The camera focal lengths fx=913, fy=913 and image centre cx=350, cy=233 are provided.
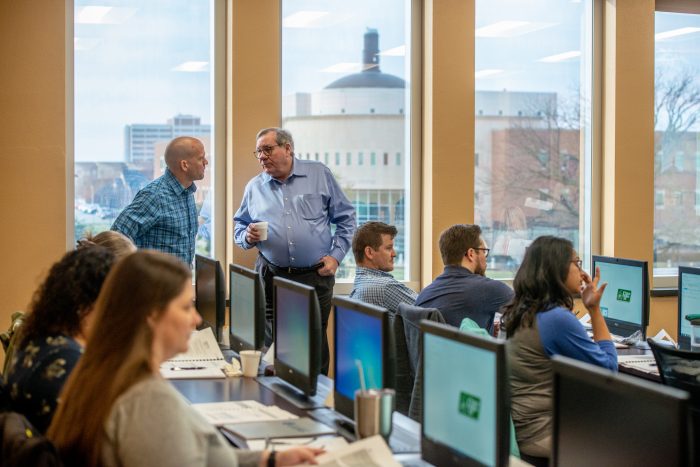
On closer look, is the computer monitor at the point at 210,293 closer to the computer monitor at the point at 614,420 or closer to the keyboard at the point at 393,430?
the keyboard at the point at 393,430

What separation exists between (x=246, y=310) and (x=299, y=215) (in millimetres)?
1584

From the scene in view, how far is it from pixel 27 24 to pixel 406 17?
2.44 meters

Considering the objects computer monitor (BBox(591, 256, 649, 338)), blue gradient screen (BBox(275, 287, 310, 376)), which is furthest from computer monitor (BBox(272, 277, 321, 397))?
computer monitor (BBox(591, 256, 649, 338))

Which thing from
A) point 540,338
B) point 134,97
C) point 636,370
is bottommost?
point 636,370

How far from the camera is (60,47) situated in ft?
17.4

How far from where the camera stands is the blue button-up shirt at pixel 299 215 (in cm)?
536

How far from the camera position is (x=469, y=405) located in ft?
6.91

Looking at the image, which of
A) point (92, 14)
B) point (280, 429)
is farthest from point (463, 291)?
point (92, 14)

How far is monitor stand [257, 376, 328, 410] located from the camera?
317cm

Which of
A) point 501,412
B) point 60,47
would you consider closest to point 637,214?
point 60,47

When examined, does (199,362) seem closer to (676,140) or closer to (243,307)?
(243,307)

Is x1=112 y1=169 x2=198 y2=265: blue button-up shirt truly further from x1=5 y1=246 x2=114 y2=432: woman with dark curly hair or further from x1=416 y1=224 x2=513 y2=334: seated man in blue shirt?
x1=5 y1=246 x2=114 y2=432: woman with dark curly hair

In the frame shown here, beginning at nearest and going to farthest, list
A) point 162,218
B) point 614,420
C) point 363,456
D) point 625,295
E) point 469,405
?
1. point 614,420
2. point 469,405
3. point 363,456
4. point 625,295
5. point 162,218

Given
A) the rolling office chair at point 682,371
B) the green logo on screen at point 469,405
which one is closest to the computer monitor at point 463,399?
the green logo on screen at point 469,405
